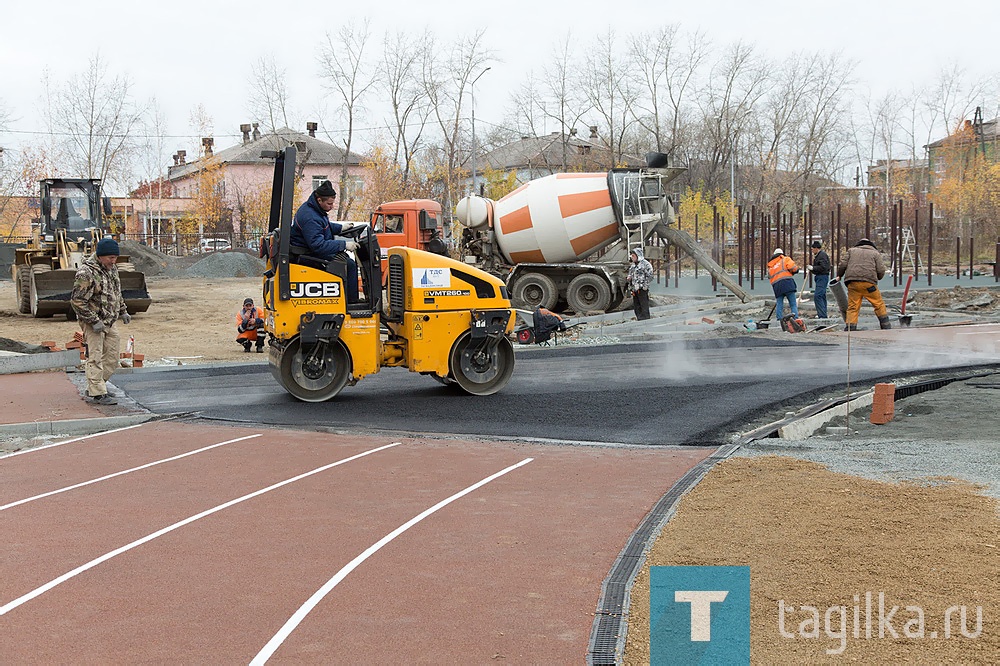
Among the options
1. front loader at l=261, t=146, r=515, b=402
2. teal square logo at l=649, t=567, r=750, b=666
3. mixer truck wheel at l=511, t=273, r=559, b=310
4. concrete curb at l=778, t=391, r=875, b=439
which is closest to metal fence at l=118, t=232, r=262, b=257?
mixer truck wheel at l=511, t=273, r=559, b=310

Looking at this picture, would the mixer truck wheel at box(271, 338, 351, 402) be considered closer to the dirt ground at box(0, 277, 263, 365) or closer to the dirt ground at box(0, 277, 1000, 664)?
the dirt ground at box(0, 277, 1000, 664)

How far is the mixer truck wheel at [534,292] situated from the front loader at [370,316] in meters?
12.2

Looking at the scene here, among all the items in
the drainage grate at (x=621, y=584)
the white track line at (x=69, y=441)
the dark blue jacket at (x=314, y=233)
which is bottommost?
the drainage grate at (x=621, y=584)

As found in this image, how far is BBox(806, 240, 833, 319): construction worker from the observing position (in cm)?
2000

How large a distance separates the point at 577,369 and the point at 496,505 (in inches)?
297

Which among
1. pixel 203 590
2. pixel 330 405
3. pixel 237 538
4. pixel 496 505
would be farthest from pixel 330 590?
pixel 330 405

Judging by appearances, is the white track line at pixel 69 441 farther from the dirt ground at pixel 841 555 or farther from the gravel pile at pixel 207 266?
the gravel pile at pixel 207 266

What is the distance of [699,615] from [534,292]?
20.0m

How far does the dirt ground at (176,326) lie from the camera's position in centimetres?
1870

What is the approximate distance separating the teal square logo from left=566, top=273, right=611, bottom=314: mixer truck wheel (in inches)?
741

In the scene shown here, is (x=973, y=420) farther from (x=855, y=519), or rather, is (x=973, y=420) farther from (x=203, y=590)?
(x=203, y=590)

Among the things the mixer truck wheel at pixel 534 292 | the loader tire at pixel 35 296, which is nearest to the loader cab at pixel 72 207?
the loader tire at pixel 35 296

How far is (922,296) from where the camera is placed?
84.1 feet

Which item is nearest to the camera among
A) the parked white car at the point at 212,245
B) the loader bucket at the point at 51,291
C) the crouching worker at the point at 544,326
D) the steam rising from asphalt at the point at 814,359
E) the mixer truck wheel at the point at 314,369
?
the mixer truck wheel at the point at 314,369
